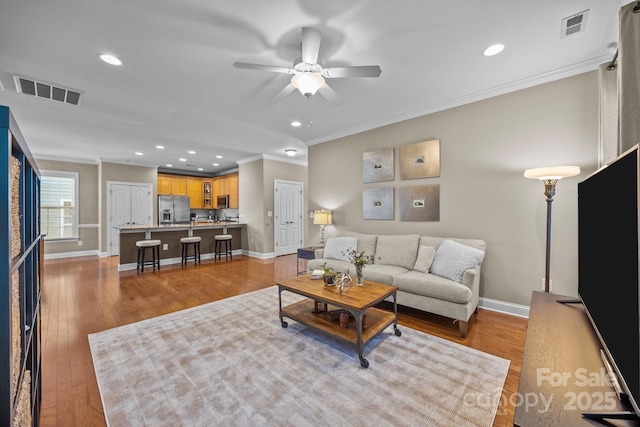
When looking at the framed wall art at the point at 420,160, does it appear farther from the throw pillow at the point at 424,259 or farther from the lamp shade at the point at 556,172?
the lamp shade at the point at 556,172

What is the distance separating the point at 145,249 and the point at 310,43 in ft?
18.7

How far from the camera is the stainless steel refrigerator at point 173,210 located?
802cm

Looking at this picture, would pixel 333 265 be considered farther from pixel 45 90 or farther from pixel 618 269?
pixel 45 90

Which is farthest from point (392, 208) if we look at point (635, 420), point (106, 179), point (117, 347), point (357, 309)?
point (106, 179)

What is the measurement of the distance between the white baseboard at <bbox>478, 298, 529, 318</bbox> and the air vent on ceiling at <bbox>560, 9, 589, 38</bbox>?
2797 millimetres

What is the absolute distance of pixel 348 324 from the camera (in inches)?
95.0

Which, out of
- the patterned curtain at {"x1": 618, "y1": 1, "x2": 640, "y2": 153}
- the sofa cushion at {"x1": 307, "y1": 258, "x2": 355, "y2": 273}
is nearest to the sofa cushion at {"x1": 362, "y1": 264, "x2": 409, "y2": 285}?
the sofa cushion at {"x1": 307, "y1": 258, "x2": 355, "y2": 273}

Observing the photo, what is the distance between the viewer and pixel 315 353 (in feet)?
7.45

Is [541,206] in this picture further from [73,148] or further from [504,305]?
[73,148]

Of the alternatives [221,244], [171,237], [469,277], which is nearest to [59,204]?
[171,237]

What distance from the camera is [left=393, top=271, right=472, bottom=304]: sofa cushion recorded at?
2.56 m

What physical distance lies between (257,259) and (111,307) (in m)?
3.49

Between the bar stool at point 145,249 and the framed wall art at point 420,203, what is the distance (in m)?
5.02

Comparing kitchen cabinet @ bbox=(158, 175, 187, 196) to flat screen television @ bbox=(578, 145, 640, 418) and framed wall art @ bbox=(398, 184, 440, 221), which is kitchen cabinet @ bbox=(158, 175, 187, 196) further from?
flat screen television @ bbox=(578, 145, 640, 418)
